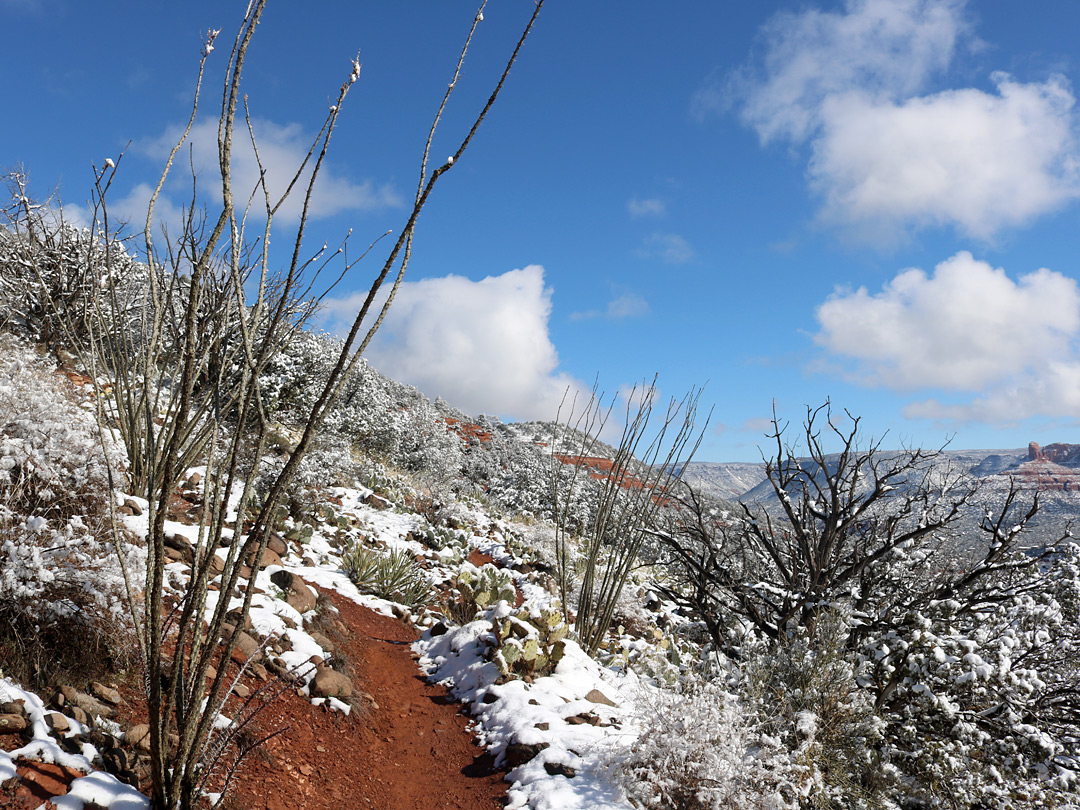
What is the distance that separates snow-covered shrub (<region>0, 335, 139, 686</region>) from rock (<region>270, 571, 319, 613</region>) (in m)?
1.85

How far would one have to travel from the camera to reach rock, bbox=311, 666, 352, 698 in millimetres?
4059

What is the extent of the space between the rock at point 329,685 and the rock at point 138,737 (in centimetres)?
141

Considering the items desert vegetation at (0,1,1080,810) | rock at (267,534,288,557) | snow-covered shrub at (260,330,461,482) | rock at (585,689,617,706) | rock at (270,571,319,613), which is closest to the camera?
desert vegetation at (0,1,1080,810)

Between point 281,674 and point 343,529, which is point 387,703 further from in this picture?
point 343,529

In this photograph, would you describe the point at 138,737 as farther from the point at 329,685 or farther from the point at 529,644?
the point at 529,644

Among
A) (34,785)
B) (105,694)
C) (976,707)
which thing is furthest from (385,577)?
(976,707)

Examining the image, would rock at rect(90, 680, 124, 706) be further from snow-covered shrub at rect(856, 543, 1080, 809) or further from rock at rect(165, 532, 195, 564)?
snow-covered shrub at rect(856, 543, 1080, 809)

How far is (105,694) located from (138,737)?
1.20 ft

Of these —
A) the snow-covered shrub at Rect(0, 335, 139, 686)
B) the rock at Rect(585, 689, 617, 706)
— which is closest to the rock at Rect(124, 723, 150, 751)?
the snow-covered shrub at Rect(0, 335, 139, 686)

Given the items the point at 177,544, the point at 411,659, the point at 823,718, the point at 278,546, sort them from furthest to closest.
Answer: the point at 278,546 → the point at 411,659 → the point at 177,544 → the point at 823,718

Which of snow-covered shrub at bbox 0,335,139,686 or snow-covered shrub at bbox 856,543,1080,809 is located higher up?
snow-covered shrub at bbox 0,335,139,686

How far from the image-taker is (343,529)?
27.4 feet

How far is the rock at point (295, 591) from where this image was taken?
16.7 ft

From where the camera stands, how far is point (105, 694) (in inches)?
113
